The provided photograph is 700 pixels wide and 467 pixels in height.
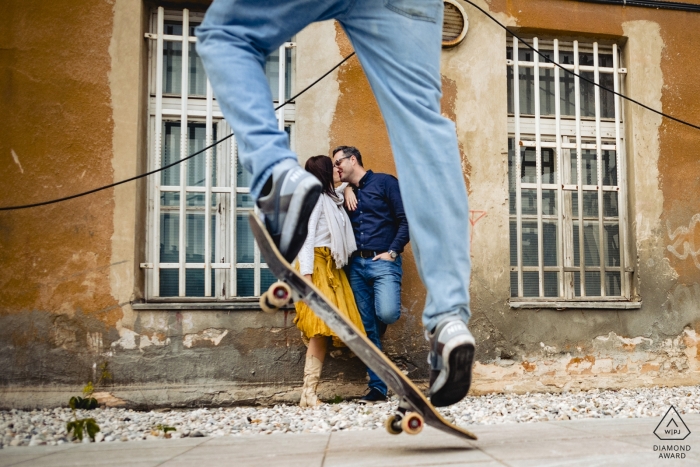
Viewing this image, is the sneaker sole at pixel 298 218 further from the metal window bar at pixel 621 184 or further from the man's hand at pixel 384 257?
the metal window bar at pixel 621 184

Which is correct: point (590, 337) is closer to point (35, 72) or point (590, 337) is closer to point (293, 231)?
point (293, 231)

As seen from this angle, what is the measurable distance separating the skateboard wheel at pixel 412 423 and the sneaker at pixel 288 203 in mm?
592

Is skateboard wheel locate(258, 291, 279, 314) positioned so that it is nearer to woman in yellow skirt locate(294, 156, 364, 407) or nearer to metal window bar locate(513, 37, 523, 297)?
woman in yellow skirt locate(294, 156, 364, 407)

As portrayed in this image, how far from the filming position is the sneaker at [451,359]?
1890 mm

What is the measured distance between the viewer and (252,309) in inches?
204

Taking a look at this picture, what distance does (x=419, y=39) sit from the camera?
2041 millimetres

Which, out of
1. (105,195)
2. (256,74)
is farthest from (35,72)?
(256,74)

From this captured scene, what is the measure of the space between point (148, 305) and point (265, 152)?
3.57 metres

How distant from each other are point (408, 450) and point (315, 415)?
256cm

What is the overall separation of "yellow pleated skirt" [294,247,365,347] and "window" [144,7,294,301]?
57 centimetres

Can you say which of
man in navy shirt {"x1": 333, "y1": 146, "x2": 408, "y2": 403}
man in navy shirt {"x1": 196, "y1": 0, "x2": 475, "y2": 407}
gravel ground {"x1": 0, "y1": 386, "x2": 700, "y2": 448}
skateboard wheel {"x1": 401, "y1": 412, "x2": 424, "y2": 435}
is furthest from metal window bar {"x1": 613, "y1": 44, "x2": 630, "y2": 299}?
skateboard wheel {"x1": 401, "y1": 412, "x2": 424, "y2": 435}

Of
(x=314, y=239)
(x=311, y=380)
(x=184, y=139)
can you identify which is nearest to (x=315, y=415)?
(x=311, y=380)

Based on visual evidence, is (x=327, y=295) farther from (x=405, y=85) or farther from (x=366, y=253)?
(x=405, y=85)

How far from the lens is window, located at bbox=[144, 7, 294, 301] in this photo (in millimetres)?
5332
